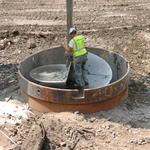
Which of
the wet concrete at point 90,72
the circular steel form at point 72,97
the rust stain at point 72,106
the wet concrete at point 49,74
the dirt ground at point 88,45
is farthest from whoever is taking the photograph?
the wet concrete at point 90,72

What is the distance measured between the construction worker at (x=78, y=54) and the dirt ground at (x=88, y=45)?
93 centimetres

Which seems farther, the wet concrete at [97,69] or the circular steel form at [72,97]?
the wet concrete at [97,69]

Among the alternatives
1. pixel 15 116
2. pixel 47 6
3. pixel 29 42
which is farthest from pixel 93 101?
pixel 47 6

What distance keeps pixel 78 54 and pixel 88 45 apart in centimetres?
322

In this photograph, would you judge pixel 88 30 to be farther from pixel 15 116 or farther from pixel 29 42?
pixel 15 116

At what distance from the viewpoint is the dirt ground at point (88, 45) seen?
611 centimetres

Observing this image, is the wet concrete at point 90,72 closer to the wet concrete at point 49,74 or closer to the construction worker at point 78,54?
the wet concrete at point 49,74

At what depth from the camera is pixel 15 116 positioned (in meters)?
6.32

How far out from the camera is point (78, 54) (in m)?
7.18

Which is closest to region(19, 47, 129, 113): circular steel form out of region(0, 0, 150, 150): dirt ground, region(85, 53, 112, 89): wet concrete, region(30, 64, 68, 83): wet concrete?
→ region(0, 0, 150, 150): dirt ground

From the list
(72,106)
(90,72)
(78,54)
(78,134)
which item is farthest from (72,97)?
(90,72)

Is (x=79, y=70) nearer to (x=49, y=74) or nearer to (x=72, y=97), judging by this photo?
(x=72, y=97)

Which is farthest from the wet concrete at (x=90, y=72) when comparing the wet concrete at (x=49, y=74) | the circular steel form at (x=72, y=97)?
the circular steel form at (x=72, y=97)

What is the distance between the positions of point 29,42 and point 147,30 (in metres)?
3.98
